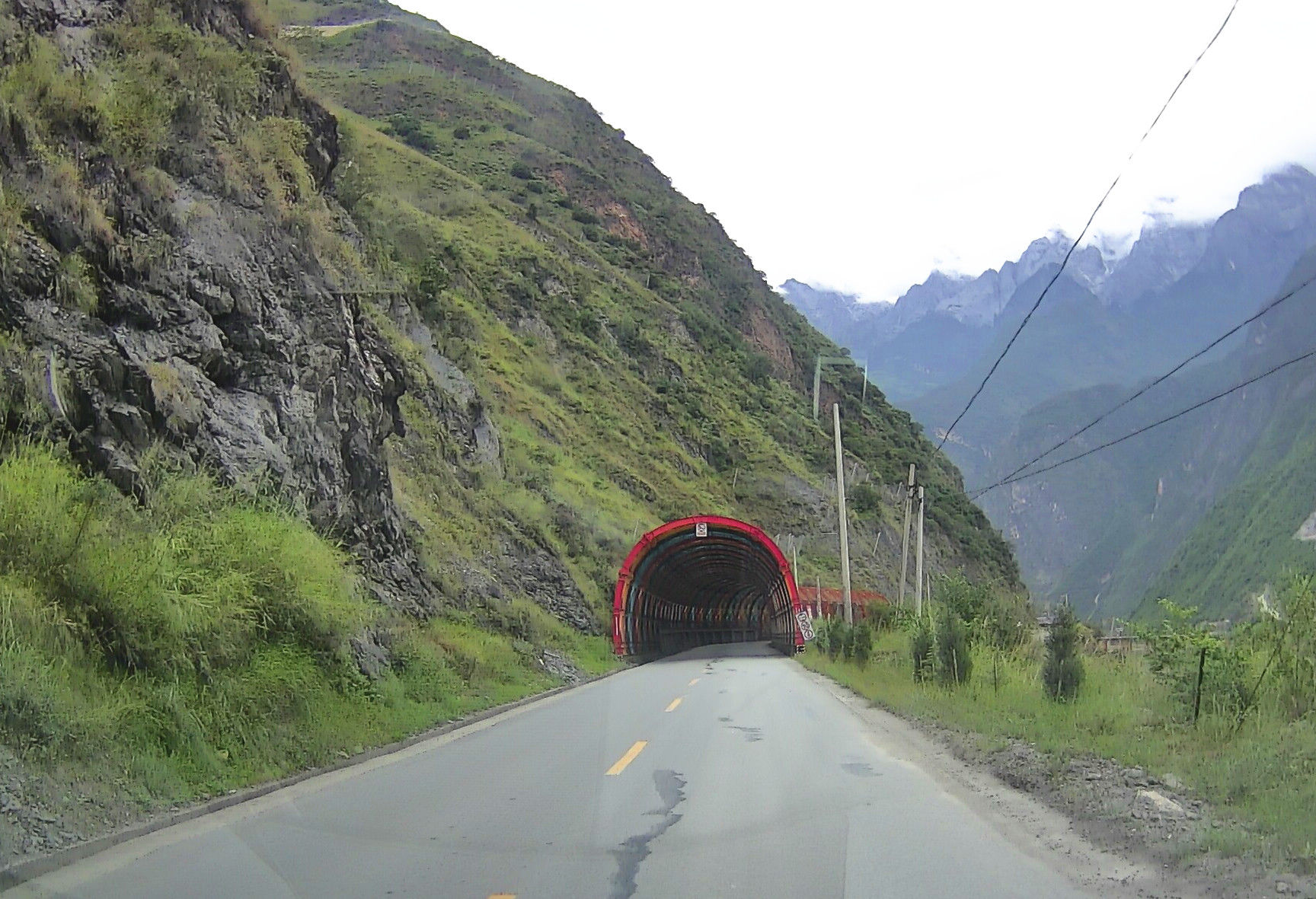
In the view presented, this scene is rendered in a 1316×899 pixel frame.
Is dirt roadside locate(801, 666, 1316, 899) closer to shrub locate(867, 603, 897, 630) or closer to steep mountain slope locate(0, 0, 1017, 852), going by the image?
steep mountain slope locate(0, 0, 1017, 852)

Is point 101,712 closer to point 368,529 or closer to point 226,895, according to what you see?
point 226,895

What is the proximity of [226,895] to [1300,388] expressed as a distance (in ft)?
283

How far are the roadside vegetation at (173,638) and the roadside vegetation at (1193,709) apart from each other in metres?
7.32

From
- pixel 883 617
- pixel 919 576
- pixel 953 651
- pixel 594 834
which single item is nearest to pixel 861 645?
→ pixel 919 576

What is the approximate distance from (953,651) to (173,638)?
11612 millimetres

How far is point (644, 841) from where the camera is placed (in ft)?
22.6

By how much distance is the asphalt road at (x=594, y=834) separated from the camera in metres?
5.75

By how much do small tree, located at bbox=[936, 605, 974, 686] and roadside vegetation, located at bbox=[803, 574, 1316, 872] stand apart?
65mm

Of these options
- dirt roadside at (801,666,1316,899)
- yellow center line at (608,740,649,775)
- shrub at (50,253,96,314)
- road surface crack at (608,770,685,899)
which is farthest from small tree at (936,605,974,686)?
shrub at (50,253,96,314)

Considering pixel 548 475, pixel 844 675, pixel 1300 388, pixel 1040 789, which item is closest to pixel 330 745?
pixel 1040 789

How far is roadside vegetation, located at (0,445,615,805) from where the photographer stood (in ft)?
24.2

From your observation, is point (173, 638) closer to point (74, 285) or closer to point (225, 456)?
point (225, 456)

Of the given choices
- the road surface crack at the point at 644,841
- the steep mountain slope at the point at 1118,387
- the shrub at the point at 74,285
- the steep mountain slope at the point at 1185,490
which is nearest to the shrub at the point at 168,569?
the shrub at the point at 74,285

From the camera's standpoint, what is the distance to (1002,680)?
1490 cm
